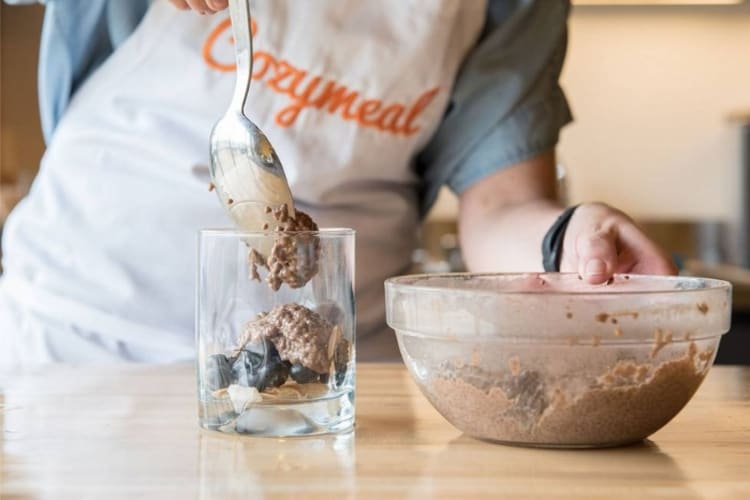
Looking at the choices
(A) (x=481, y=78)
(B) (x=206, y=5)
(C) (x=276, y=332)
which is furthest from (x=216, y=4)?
(A) (x=481, y=78)

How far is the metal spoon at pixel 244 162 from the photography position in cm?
66

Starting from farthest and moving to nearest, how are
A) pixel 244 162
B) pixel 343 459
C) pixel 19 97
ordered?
pixel 19 97 < pixel 244 162 < pixel 343 459

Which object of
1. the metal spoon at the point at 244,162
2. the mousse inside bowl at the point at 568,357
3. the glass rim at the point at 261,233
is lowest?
the mousse inside bowl at the point at 568,357

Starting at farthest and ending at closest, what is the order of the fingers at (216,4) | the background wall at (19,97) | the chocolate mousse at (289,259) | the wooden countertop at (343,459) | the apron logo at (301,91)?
the background wall at (19,97) < the apron logo at (301,91) < the fingers at (216,4) < the chocolate mousse at (289,259) < the wooden countertop at (343,459)

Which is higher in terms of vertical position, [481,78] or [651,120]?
[651,120]

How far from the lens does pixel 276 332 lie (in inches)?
23.8

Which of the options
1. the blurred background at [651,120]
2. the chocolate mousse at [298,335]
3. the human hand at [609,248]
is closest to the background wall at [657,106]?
the blurred background at [651,120]

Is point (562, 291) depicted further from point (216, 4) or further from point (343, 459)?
point (216, 4)

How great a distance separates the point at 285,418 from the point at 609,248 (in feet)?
0.79

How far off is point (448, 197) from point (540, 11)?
5.99ft

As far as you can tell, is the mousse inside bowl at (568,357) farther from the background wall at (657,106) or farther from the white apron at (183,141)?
the background wall at (657,106)

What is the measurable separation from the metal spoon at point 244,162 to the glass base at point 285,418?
0.11 metres

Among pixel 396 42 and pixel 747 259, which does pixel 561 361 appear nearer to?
pixel 396 42

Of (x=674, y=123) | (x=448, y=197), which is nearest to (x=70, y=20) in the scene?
(x=448, y=197)
